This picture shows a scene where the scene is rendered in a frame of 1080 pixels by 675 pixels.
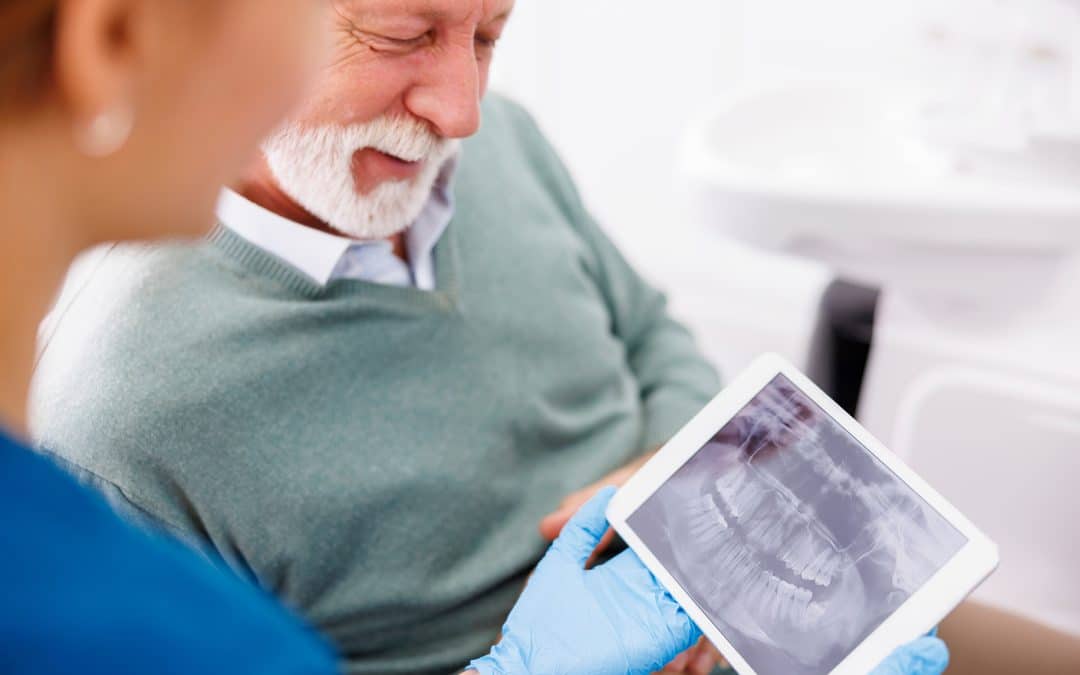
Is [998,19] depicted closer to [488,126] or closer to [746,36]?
[746,36]

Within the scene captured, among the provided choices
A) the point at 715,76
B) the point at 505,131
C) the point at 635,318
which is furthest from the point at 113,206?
the point at 715,76

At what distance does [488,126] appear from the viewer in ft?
3.51

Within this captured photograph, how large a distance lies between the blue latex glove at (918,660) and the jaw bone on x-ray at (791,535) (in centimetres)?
3

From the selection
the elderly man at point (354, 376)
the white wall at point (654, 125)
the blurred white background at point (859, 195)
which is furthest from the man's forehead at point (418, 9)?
the white wall at point (654, 125)

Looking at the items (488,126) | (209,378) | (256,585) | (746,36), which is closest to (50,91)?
(209,378)

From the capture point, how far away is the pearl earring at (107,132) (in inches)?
14.3

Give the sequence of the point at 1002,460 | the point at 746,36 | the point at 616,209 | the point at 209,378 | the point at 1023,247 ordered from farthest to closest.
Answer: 1. the point at 616,209
2. the point at 746,36
3. the point at 1002,460
4. the point at 1023,247
5. the point at 209,378

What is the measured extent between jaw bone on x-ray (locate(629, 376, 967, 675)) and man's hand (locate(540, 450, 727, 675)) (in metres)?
0.13

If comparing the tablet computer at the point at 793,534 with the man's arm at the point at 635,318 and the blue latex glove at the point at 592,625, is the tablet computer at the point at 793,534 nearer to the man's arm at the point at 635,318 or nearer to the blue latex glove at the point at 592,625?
the blue latex glove at the point at 592,625

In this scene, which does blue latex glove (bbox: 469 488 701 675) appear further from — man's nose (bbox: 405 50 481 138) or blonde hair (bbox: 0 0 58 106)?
blonde hair (bbox: 0 0 58 106)

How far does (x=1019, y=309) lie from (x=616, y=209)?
0.85 meters

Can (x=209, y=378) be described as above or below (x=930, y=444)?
above

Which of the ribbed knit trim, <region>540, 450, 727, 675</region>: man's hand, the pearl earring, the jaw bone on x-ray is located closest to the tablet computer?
the jaw bone on x-ray

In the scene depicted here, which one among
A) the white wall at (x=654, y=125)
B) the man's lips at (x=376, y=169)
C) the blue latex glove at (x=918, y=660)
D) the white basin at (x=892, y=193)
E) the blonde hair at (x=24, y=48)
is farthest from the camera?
the white wall at (x=654, y=125)
